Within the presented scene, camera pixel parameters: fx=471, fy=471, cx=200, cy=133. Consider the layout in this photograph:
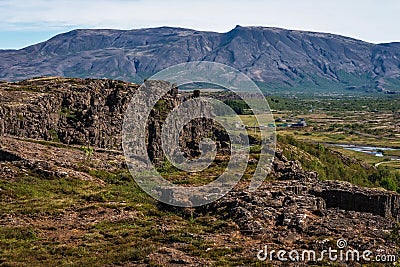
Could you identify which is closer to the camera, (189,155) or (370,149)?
(189,155)

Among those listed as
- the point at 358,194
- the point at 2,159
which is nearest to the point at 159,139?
the point at 2,159

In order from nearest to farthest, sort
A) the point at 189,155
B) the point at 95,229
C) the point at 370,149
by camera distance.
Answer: the point at 95,229 < the point at 189,155 < the point at 370,149

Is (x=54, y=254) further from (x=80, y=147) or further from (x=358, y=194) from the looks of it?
(x=80, y=147)

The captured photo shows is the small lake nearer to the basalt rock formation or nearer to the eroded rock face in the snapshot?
the basalt rock formation

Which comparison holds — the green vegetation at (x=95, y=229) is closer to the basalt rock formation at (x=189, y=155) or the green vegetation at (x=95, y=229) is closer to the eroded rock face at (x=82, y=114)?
the basalt rock formation at (x=189, y=155)

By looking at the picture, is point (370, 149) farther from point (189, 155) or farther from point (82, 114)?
point (82, 114)

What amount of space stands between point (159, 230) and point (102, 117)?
51.9 m

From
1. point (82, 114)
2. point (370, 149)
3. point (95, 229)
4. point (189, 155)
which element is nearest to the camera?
point (95, 229)

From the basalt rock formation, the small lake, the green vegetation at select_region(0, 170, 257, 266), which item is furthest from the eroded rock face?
the small lake

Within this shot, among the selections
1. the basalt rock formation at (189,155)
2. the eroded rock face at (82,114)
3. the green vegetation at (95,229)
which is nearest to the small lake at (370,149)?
the basalt rock formation at (189,155)

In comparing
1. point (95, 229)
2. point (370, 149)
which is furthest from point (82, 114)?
point (370, 149)

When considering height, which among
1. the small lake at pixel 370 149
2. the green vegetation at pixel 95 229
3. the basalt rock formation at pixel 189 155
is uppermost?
the basalt rock formation at pixel 189 155

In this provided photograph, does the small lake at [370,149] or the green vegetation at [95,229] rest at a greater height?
the green vegetation at [95,229]

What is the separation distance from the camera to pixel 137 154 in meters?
74.3
